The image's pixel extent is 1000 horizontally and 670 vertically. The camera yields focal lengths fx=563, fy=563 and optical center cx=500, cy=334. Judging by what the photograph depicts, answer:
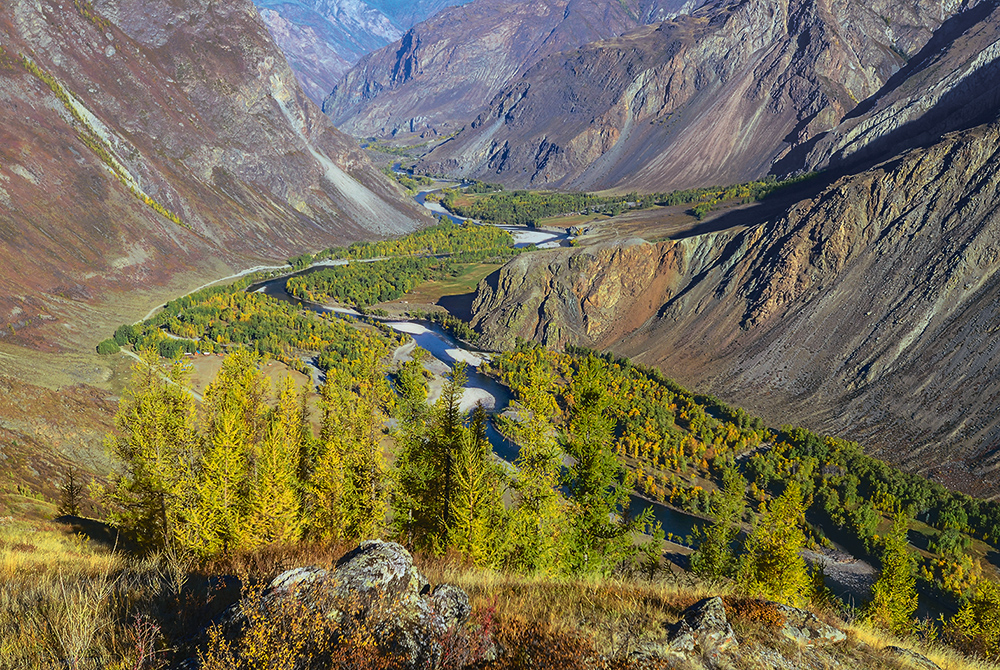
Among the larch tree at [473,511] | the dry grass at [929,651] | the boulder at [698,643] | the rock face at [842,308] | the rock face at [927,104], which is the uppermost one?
the rock face at [927,104]

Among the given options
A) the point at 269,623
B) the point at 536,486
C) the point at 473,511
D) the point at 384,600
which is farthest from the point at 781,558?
the point at 269,623

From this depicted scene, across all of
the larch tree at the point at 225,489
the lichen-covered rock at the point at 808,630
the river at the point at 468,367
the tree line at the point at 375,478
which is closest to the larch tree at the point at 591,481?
the tree line at the point at 375,478

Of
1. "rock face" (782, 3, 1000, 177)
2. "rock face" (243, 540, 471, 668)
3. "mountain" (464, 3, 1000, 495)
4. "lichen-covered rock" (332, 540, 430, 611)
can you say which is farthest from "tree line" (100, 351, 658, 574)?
"rock face" (782, 3, 1000, 177)

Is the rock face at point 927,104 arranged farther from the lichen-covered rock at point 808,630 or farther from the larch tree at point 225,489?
the larch tree at point 225,489

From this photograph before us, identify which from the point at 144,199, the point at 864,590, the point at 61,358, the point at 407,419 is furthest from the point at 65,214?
the point at 864,590

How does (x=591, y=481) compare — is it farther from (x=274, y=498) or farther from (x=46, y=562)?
(x=46, y=562)

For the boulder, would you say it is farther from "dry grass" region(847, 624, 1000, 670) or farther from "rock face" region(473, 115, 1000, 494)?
"rock face" region(473, 115, 1000, 494)

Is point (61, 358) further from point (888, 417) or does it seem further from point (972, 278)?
point (972, 278)
